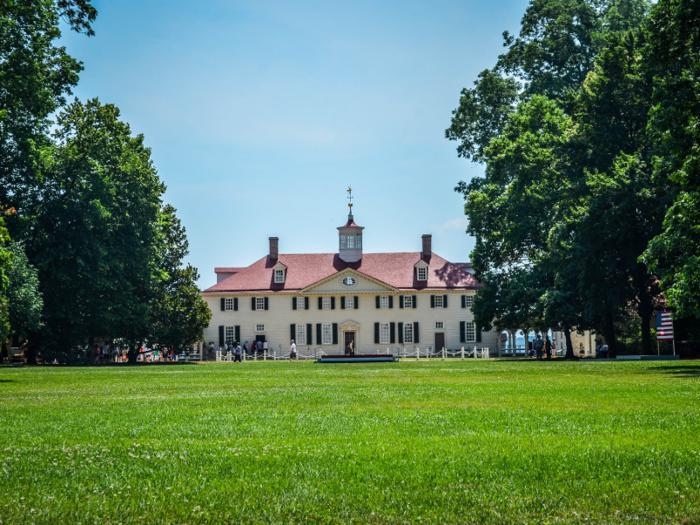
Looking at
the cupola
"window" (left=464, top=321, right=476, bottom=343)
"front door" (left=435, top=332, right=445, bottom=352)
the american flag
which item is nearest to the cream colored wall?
"front door" (left=435, top=332, right=445, bottom=352)

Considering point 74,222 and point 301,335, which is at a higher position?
point 74,222

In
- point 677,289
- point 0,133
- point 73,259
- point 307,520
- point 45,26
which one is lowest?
point 307,520

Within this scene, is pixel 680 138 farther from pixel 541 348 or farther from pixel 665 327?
pixel 541 348

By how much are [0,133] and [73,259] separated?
11.9 metres

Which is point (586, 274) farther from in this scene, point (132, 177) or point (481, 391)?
point (132, 177)

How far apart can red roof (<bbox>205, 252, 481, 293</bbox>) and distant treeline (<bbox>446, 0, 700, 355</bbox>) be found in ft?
62.9

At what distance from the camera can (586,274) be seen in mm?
34812

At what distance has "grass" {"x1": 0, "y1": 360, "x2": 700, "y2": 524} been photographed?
513 cm

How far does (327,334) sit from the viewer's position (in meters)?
69.3

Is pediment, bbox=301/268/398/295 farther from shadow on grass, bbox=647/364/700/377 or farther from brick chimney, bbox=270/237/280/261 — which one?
shadow on grass, bbox=647/364/700/377

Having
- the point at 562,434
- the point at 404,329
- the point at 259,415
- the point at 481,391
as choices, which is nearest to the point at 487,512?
the point at 562,434

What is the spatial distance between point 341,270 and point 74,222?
32890 millimetres

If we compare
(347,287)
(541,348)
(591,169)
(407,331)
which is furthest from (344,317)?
(591,169)

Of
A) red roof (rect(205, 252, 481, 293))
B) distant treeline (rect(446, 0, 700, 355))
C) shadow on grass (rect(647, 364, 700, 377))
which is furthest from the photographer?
red roof (rect(205, 252, 481, 293))
